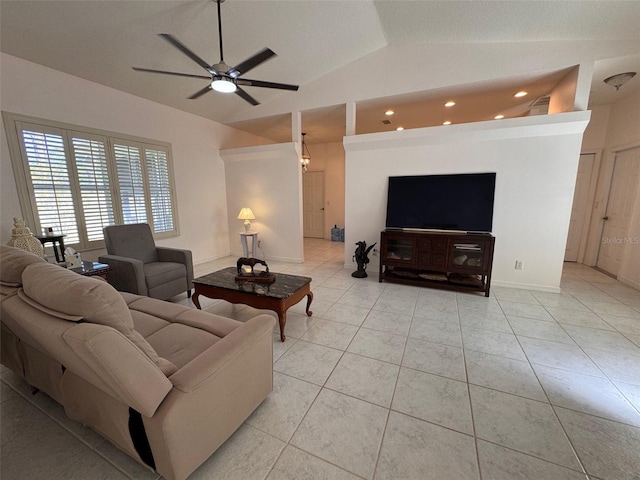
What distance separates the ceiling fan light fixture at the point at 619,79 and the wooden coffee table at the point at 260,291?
4.57 meters

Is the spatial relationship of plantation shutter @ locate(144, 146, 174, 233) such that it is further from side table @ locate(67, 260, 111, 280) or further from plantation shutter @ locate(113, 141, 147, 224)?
side table @ locate(67, 260, 111, 280)

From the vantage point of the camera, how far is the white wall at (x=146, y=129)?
2740 mm

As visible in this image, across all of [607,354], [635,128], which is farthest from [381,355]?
[635,128]

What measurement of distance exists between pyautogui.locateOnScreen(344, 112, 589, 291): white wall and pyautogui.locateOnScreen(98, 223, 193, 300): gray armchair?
3280 millimetres

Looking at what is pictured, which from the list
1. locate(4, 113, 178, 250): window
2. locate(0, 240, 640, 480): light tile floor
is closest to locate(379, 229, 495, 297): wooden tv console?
locate(0, 240, 640, 480): light tile floor

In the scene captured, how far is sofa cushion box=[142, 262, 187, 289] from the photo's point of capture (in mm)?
2901

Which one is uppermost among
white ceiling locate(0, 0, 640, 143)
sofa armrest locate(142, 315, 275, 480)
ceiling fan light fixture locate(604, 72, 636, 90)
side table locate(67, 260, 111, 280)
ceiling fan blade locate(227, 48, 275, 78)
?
white ceiling locate(0, 0, 640, 143)

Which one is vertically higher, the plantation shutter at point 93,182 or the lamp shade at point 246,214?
the plantation shutter at point 93,182

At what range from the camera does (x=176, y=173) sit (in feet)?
14.9

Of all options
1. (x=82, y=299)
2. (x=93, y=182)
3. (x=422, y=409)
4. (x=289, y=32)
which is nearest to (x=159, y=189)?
(x=93, y=182)

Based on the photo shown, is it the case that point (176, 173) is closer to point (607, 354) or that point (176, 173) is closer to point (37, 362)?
point (37, 362)

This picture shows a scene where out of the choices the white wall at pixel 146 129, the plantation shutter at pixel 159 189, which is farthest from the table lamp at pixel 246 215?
the plantation shutter at pixel 159 189

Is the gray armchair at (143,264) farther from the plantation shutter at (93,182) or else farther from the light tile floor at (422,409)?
the light tile floor at (422,409)

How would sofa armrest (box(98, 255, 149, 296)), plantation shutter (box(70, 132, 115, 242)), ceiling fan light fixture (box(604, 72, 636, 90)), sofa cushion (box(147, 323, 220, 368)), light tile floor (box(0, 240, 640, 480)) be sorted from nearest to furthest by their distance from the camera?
light tile floor (box(0, 240, 640, 480)) → sofa cushion (box(147, 323, 220, 368)) → sofa armrest (box(98, 255, 149, 296)) → ceiling fan light fixture (box(604, 72, 636, 90)) → plantation shutter (box(70, 132, 115, 242))
